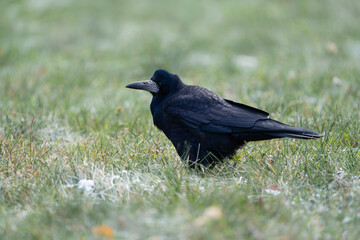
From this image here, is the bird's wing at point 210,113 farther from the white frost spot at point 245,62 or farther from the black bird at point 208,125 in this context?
the white frost spot at point 245,62

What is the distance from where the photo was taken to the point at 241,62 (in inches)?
303

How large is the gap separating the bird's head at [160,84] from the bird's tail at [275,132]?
2.80 ft

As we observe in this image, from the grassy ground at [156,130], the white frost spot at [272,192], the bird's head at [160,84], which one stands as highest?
the bird's head at [160,84]

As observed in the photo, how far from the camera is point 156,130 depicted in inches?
185

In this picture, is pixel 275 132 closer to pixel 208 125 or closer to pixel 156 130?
pixel 208 125

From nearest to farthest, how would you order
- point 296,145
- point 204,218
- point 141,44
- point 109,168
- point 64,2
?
1. point 204,218
2. point 109,168
3. point 296,145
4. point 141,44
5. point 64,2

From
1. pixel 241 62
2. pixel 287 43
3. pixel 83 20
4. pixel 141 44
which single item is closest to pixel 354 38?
pixel 287 43

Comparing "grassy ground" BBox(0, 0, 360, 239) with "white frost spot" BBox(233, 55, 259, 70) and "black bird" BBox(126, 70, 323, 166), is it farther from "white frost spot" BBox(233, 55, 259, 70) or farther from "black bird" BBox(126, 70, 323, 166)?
"black bird" BBox(126, 70, 323, 166)

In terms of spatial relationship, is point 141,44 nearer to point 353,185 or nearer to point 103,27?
point 103,27

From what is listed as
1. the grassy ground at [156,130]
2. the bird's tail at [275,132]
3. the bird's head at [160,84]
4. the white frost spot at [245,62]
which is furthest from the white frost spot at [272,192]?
the white frost spot at [245,62]

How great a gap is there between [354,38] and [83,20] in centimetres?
518

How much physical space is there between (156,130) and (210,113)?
866 mm

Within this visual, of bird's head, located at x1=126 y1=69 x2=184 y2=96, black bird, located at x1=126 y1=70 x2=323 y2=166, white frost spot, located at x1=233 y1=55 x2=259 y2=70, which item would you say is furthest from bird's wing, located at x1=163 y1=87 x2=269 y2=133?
white frost spot, located at x1=233 y1=55 x2=259 y2=70

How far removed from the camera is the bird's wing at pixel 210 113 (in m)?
3.88
